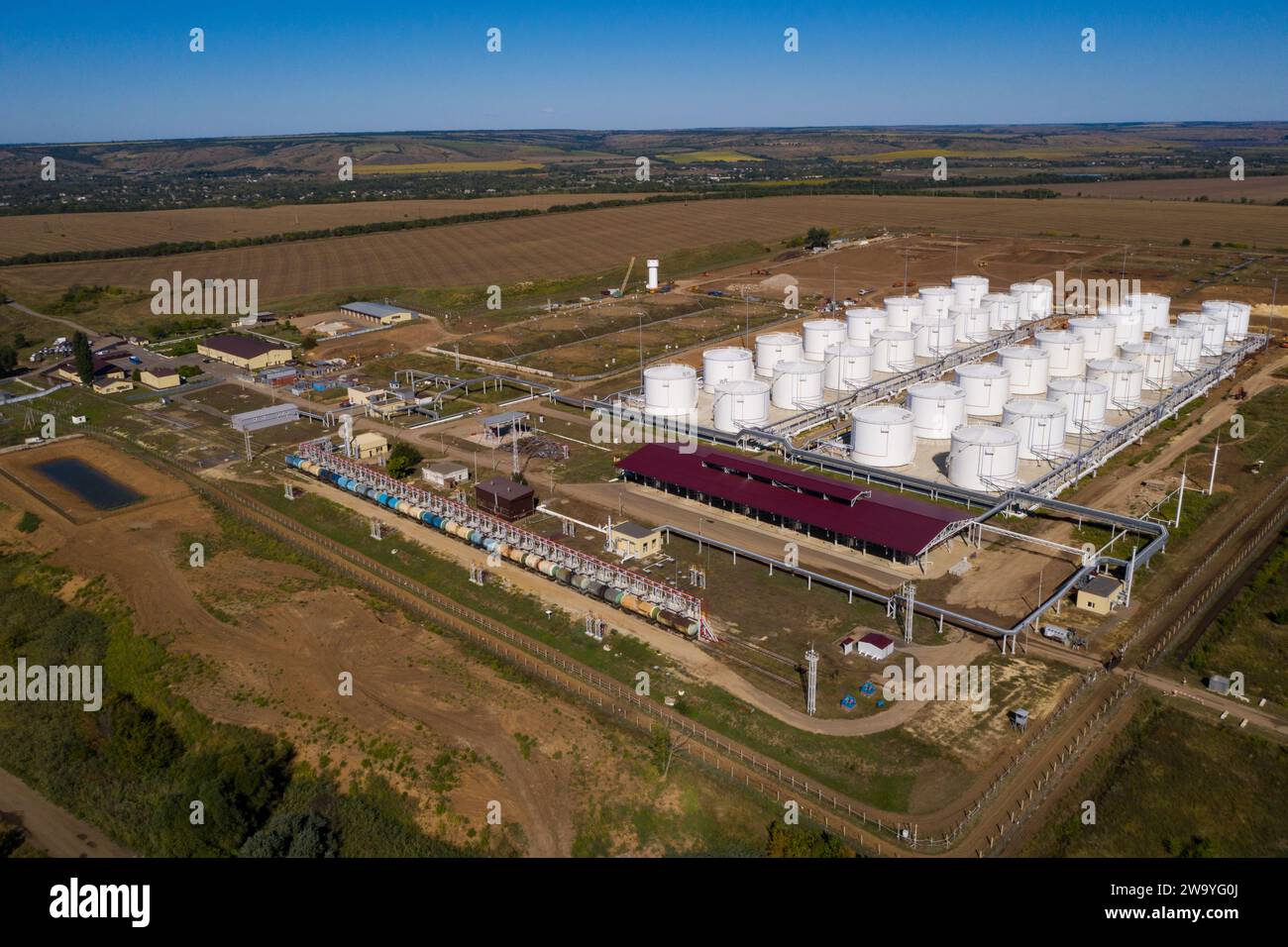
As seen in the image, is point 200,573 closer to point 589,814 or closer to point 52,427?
point 589,814

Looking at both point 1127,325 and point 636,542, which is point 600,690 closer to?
point 636,542

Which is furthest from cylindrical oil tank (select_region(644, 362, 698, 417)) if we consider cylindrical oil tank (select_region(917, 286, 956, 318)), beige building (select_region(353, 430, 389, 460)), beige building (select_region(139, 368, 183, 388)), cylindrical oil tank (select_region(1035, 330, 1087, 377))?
beige building (select_region(139, 368, 183, 388))

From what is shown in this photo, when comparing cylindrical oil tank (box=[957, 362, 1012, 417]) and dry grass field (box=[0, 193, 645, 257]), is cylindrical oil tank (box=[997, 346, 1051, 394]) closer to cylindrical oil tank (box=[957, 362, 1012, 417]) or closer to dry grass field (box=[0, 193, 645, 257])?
cylindrical oil tank (box=[957, 362, 1012, 417])

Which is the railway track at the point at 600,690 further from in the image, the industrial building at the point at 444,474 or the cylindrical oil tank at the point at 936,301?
the cylindrical oil tank at the point at 936,301

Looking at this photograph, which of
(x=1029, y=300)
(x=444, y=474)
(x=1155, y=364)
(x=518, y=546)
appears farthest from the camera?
(x=1029, y=300)

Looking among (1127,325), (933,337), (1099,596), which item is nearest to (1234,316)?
(1127,325)
